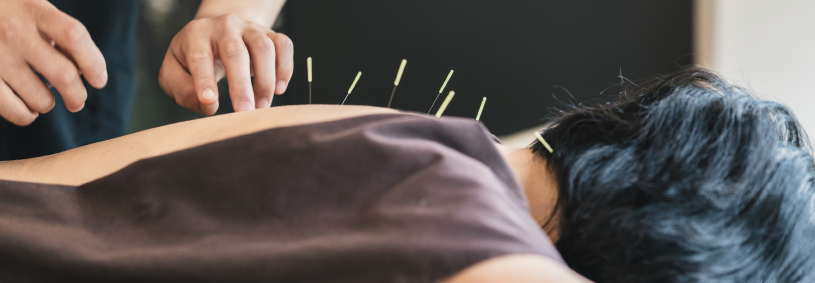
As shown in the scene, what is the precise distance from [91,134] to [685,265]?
1412mm

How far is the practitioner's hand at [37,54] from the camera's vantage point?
0.68 m

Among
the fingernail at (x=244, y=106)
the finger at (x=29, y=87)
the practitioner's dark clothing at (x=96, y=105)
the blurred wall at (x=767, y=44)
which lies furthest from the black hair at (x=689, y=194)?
the blurred wall at (x=767, y=44)

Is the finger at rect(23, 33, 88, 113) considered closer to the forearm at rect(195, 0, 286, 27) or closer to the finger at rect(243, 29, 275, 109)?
the finger at rect(243, 29, 275, 109)

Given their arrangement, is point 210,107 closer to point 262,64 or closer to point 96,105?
point 262,64

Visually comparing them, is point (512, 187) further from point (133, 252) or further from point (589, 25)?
point (589, 25)

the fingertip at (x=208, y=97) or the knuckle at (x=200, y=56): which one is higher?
the knuckle at (x=200, y=56)

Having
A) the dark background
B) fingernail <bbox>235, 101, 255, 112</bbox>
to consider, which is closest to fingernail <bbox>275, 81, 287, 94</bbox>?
fingernail <bbox>235, 101, 255, 112</bbox>

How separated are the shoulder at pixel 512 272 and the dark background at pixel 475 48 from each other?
1.84 meters

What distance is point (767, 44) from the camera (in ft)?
6.53

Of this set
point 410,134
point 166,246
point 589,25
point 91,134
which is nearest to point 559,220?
point 410,134

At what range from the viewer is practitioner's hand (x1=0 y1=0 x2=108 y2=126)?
678mm

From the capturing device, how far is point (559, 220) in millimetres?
693

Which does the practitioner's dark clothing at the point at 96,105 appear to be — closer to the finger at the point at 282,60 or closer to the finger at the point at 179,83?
the finger at the point at 179,83

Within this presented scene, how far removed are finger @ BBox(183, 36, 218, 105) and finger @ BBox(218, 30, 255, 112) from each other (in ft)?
0.08
